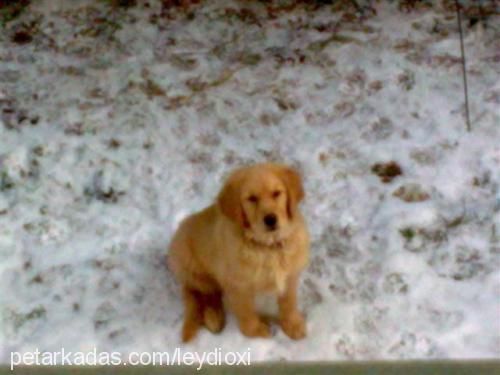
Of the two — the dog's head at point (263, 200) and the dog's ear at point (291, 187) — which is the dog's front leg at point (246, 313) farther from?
the dog's ear at point (291, 187)

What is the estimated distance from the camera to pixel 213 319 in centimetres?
309

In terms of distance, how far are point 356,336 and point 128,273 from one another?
1.28 metres

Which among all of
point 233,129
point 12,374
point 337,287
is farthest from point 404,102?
point 12,374

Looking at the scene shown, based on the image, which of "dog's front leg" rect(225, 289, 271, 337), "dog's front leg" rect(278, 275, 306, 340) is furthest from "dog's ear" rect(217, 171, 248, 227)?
"dog's front leg" rect(278, 275, 306, 340)

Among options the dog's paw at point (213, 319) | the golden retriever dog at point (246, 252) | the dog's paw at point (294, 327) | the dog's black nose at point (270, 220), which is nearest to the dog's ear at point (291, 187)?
the golden retriever dog at point (246, 252)

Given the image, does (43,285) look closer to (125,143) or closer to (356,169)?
(125,143)

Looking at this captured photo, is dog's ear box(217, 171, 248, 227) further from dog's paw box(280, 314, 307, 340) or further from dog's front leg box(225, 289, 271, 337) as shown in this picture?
dog's paw box(280, 314, 307, 340)

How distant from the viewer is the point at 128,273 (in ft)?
11.3

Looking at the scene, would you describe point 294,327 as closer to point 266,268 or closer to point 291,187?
point 266,268

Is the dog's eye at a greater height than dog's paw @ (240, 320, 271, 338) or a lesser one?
greater

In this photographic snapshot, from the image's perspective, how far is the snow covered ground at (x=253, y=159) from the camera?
3.15 m

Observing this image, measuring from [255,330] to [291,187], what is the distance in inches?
31.6

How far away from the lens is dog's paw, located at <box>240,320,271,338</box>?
3.01 meters

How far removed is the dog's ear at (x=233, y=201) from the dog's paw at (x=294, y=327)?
25.2 inches
